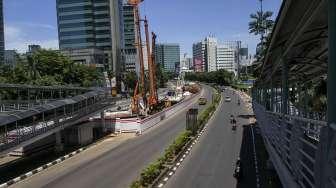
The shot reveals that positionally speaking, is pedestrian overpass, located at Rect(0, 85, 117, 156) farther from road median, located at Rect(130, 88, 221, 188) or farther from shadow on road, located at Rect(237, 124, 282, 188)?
shadow on road, located at Rect(237, 124, 282, 188)

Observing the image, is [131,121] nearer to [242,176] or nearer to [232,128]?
[232,128]

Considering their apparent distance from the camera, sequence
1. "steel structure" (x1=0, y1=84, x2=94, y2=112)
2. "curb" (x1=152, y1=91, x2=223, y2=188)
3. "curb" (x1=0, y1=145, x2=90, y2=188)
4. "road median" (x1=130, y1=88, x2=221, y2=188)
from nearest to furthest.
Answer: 1. "road median" (x1=130, y1=88, x2=221, y2=188)
2. "curb" (x1=152, y1=91, x2=223, y2=188)
3. "curb" (x1=0, y1=145, x2=90, y2=188)
4. "steel structure" (x1=0, y1=84, x2=94, y2=112)

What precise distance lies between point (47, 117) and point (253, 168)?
60.1 ft

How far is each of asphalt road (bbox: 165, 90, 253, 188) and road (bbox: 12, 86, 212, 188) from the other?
3.02 meters

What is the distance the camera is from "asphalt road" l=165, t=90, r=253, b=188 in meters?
27.3

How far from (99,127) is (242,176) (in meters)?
34.4

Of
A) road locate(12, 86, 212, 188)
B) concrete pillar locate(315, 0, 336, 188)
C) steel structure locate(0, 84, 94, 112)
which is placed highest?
concrete pillar locate(315, 0, 336, 188)

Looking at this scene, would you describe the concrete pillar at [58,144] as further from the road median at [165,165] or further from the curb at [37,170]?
the road median at [165,165]

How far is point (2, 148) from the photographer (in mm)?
31953

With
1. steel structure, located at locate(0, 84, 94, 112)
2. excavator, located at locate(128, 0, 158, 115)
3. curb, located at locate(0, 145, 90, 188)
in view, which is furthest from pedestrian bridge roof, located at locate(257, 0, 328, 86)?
excavator, located at locate(128, 0, 158, 115)

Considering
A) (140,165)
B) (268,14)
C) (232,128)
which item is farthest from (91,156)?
(268,14)

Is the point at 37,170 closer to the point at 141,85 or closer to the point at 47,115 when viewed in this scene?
the point at 47,115

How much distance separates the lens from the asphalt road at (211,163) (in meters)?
27.3

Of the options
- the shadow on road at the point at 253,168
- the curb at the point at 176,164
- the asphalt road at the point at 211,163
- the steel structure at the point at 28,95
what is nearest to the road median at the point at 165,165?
the curb at the point at 176,164
